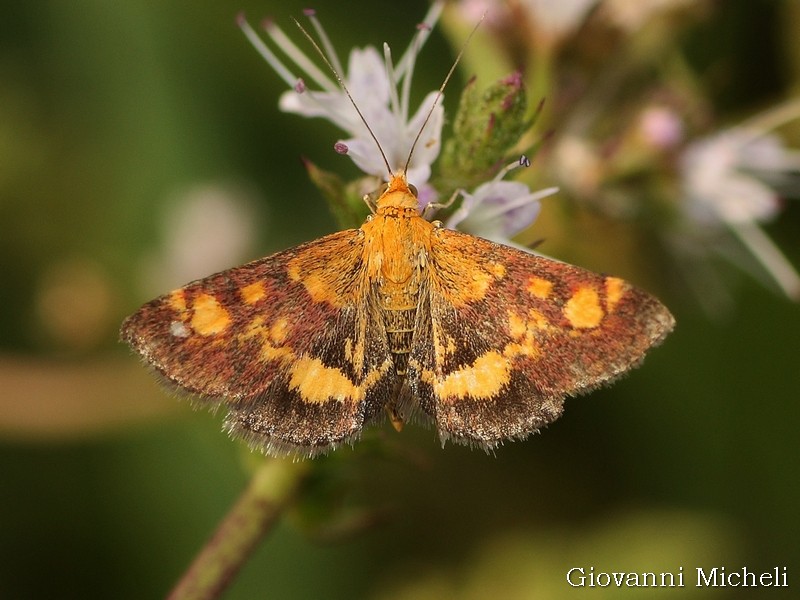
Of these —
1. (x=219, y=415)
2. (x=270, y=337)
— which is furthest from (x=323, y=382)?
(x=219, y=415)

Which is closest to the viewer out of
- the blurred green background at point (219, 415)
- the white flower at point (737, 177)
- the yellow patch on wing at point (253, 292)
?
the yellow patch on wing at point (253, 292)

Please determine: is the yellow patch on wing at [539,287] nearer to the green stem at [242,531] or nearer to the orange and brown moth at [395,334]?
the orange and brown moth at [395,334]

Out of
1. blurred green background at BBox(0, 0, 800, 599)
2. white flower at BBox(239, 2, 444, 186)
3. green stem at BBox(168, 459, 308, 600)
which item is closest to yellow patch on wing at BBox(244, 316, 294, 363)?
green stem at BBox(168, 459, 308, 600)

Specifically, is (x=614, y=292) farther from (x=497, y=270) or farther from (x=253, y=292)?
(x=253, y=292)

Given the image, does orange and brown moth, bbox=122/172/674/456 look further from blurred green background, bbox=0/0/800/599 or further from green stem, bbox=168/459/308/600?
blurred green background, bbox=0/0/800/599

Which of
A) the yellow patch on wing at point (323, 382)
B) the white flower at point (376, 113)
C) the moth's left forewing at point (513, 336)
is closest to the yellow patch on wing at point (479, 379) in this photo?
the moth's left forewing at point (513, 336)

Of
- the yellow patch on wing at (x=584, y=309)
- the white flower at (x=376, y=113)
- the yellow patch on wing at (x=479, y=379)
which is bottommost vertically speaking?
the yellow patch on wing at (x=479, y=379)

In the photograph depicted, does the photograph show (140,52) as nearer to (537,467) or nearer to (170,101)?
(170,101)

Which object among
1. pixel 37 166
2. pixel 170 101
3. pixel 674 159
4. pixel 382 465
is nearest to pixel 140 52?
pixel 170 101
